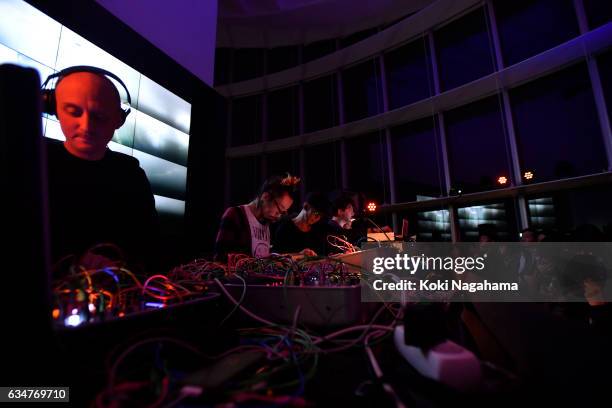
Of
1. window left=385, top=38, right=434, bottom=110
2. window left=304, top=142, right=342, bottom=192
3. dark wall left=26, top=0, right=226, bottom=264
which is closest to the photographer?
dark wall left=26, top=0, right=226, bottom=264

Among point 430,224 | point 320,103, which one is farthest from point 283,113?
point 430,224

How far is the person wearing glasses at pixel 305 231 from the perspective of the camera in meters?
2.64

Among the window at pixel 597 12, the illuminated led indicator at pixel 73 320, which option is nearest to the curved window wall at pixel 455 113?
the window at pixel 597 12

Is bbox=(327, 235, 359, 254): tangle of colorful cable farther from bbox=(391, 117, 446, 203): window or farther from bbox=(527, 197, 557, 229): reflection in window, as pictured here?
bbox=(527, 197, 557, 229): reflection in window

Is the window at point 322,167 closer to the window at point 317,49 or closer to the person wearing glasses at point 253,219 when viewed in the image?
the window at point 317,49

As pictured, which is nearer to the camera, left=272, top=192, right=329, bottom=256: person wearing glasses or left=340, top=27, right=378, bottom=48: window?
left=272, top=192, right=329, bottom=256: person wearing glasses

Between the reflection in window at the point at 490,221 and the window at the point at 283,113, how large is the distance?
3.77m

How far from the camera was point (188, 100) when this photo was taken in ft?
6.68

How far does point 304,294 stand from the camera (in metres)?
0.63

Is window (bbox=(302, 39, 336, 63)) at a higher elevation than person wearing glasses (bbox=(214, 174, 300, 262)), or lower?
higher

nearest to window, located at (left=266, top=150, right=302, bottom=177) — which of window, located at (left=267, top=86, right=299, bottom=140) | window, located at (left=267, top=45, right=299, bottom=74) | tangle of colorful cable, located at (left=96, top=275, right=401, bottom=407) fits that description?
window, located at (left=267, top=86, right=299, bottom=140)

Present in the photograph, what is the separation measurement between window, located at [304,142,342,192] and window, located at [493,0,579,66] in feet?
10.3

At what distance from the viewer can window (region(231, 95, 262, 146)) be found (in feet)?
21.5

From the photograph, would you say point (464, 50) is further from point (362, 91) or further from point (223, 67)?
point (223, 67)
